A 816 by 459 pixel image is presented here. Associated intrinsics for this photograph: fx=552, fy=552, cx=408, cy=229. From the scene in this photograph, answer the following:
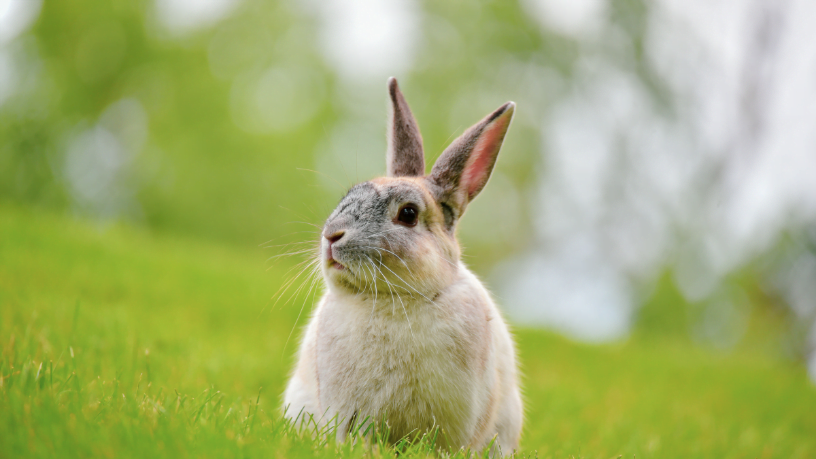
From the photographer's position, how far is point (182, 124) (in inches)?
645

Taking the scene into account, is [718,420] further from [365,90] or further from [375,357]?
[365,90]

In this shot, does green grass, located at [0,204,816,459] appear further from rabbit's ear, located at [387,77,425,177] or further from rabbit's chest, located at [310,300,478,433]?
rabbit's ear, located at [387,77,425,177]

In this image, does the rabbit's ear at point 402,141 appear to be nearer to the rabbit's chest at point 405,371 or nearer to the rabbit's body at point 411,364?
the rabbit's body at point 411,364

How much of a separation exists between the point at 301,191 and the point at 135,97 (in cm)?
532

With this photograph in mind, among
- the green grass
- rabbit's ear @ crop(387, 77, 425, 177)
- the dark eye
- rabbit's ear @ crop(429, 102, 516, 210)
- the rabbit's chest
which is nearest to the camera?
the green grass

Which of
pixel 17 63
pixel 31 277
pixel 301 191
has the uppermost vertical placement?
pixel 17 63

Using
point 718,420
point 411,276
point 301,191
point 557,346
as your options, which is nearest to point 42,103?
point 301,191

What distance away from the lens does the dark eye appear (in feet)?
9.27

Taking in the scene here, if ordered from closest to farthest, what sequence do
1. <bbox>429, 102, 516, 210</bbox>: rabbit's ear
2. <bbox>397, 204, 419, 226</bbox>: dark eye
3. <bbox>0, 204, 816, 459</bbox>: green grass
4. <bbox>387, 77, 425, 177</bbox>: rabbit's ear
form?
<bbox>0, 204, 816, 459</bbox>: green grass → <bbox>397, 204, 419, 226</bbox>: dark eye → <bbox>429, 102, 516, 210</bbox>: rabbit's ear → <bbox>387, 77, 425, 177</bbox>: rabbit's ear

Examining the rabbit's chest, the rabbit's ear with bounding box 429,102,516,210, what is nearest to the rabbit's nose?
the rabbit's chest

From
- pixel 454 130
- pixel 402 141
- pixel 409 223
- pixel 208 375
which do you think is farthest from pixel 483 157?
pixel 454 130

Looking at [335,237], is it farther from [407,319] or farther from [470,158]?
[470,158]

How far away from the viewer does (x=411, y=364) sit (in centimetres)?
266

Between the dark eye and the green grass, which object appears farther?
the dark eye
